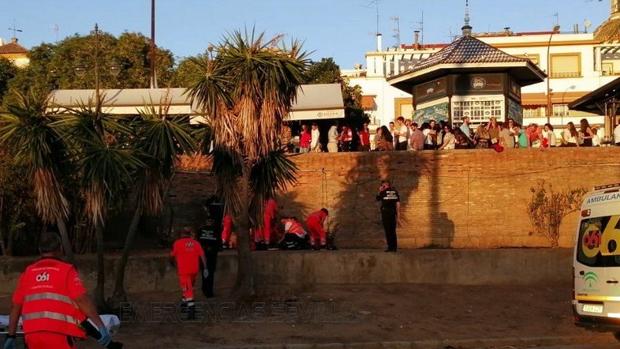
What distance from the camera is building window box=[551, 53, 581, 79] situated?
217 feet

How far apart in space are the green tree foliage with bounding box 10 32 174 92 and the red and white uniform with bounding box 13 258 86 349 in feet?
118

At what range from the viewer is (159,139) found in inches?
495

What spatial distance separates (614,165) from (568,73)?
166 ft

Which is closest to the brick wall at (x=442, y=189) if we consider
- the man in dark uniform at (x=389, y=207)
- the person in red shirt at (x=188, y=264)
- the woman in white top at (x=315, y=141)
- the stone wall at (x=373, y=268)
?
the woman in white top at (x=315, y=141)

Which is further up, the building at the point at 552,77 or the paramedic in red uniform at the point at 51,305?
the building at the point at 552,77

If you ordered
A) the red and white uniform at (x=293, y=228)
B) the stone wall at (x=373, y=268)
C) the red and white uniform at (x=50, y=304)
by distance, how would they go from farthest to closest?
the red and white uniform at (x=293, y=228) → the stone wall at (x=373, y=268) → the red and white uniform at (x=50, y=304)

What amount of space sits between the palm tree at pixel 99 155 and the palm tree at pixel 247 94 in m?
1.71

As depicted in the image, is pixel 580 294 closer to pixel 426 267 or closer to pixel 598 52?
pixel 426 267

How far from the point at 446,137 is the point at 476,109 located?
4631 millimetres

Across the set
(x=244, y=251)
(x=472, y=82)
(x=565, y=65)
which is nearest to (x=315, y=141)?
(x=472, y=82)

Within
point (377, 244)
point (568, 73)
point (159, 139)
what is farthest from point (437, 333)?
point (568, 73)

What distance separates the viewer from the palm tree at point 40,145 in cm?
1212

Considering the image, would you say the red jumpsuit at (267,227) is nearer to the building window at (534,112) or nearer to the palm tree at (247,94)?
the palm tree at (247,94)

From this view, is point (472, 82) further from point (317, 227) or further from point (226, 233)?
point (226, 233)
